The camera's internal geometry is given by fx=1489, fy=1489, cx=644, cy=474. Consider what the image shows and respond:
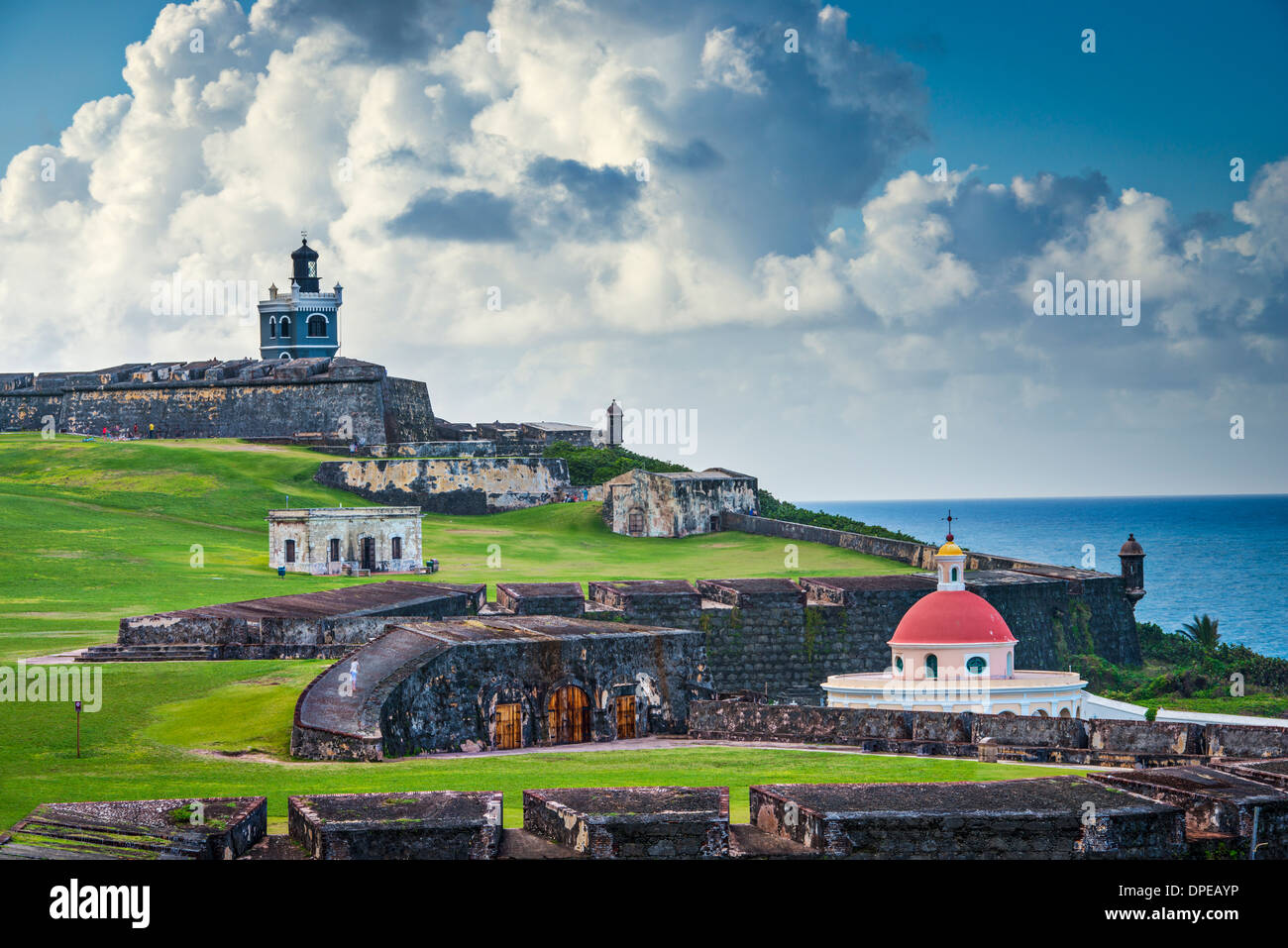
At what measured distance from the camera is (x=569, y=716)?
78.2ft

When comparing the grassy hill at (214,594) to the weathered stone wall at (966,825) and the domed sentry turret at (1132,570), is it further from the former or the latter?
the domed sentry turret at (1132,570)

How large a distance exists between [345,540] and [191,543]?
516cm

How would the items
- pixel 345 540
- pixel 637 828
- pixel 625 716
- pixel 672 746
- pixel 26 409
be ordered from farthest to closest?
pixel 26 409
pixel 345 540
pixel 625 716
pixel 672 746
pixel 637 828

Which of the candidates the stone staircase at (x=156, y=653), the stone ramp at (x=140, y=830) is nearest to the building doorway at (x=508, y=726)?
the stone staircase at (x=156, y=653)

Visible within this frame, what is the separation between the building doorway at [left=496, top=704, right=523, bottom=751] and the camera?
22484 mm

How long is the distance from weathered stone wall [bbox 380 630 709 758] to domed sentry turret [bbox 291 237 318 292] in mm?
70243

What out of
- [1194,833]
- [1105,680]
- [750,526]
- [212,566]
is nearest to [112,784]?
[1194,833]

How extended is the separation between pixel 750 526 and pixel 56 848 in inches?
1990

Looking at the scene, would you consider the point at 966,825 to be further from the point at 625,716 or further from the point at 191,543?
the point at 191,543

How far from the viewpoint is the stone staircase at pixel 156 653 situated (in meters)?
24.7

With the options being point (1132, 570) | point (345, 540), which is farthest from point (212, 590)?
point (1132, 570)

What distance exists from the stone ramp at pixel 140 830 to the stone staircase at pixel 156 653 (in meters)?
15.4

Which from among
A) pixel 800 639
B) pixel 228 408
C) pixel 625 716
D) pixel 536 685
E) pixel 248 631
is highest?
pixel 228 408
